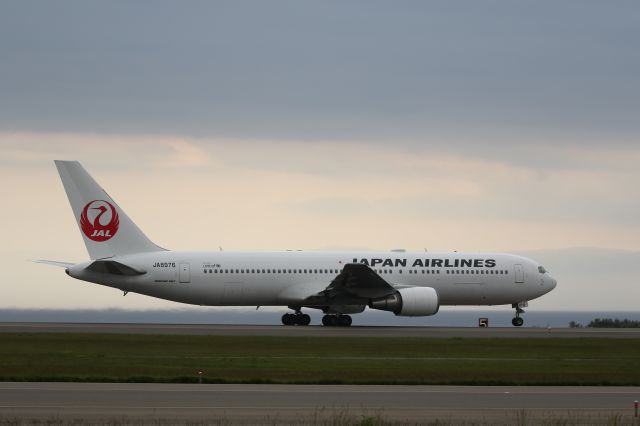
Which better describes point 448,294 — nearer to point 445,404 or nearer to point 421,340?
point 421,340

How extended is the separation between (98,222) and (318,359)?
23384mm

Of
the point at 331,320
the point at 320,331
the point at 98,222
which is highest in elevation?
the point at 98,222

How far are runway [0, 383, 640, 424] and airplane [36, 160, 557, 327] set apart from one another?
2693 cm

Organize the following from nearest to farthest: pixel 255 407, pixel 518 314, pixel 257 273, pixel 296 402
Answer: pixel 255 407, pixel 296 402, pixel 257 273, pixel 518 314

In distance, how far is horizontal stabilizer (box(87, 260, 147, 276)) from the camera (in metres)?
52.7

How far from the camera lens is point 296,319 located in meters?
57.1

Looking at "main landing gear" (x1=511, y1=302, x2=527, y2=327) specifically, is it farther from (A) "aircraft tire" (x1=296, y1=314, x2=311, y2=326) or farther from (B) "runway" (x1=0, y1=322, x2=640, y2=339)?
(A) "aircraft tire" (x1=296, y1=314, x2=311, y2=326)

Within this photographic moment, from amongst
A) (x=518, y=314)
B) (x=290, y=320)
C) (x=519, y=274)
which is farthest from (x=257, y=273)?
(x=518, y=314)

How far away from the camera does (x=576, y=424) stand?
764 inches

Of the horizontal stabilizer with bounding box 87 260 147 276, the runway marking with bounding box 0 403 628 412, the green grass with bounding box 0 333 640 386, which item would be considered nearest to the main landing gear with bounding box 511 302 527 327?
the green grass with bounding box 0 333 640 386

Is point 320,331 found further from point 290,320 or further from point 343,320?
point 290,320

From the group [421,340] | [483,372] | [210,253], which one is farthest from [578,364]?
[210,253]

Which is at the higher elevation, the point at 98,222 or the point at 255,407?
the point at 98,222

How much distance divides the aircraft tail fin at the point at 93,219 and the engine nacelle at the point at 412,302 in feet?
43.5
